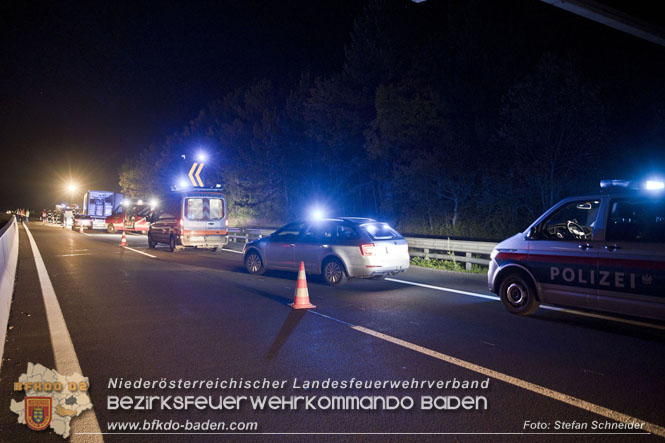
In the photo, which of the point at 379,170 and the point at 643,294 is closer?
the point at 643,294

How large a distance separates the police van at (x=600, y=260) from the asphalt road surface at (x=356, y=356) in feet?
1.42

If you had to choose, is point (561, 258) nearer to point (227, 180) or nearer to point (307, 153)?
point (307, 153)

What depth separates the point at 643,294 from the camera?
549 centimetres

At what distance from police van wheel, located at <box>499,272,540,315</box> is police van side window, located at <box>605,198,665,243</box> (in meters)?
1.40

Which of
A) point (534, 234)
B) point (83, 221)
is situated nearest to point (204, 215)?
point (534, 234)

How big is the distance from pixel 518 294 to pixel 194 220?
13246 mm

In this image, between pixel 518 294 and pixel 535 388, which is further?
pixel 518 294

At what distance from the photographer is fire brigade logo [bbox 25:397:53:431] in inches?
139

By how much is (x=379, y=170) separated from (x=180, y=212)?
17.5 meters

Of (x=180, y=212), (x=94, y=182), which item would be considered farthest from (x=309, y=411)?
(x=94, y=182)

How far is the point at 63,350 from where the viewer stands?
5250 millimetres

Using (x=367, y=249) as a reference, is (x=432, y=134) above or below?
above

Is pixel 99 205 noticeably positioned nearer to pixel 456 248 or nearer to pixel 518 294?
pixel 456 248

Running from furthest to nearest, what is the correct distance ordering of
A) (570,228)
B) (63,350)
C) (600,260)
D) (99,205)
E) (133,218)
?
1. (99,205)
2. (133,218)
3. (570,228)
4. (600,260)
5. (63,350)
